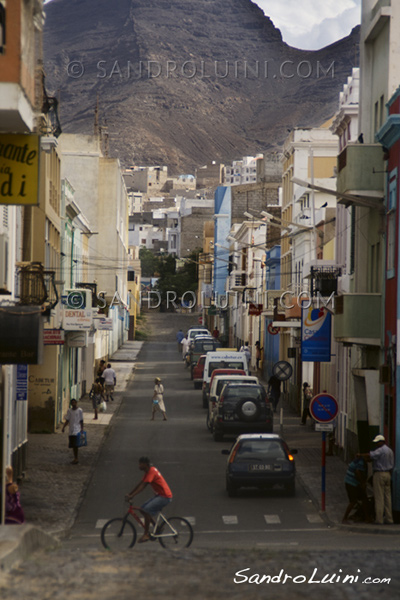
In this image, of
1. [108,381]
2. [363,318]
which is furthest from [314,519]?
[108,381]

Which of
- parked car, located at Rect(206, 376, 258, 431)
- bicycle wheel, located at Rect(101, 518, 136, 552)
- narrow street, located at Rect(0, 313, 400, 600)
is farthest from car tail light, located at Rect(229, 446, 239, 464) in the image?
A: parked car, located at Rect(206, 376, 258, 431)

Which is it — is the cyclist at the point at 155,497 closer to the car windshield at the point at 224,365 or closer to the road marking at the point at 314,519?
the road marking at the point at 314,519

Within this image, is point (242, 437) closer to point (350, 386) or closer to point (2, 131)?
point (350, 386)

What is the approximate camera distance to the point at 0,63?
1238cm

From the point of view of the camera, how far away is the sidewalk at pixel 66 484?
12.3 metres

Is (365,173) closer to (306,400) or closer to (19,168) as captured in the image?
(19,168)

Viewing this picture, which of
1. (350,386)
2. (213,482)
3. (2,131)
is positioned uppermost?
(2,131)

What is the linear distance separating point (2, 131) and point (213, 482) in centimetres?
1269

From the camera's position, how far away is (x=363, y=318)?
22094mm

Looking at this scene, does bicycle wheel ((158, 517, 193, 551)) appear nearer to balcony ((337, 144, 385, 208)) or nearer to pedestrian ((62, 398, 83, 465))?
balcony ((337, 144, 385, 208))

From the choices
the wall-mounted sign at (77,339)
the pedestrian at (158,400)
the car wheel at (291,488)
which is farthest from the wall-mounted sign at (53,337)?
the car wheel at (291,488)

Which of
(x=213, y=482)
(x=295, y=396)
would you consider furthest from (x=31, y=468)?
(x=295, y=396)

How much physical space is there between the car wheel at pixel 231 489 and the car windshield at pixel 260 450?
54 cm

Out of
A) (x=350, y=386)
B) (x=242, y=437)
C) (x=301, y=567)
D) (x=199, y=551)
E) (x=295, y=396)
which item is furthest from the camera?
(x=295, y=396)
